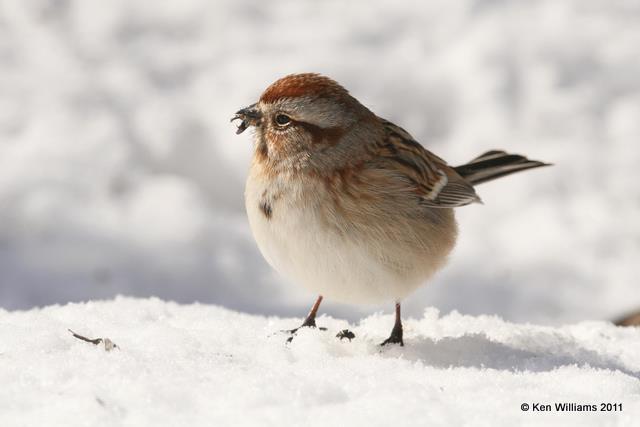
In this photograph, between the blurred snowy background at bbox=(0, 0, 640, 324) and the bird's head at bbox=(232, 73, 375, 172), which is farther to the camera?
the blurred snowy background at bbox=(0, 0, 640, 324)

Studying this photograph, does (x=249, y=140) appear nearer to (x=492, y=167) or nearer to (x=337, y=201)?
(x=492, y=167)

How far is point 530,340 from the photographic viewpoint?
477 centimetres

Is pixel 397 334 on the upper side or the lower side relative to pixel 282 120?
lower

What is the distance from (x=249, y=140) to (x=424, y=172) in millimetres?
1636

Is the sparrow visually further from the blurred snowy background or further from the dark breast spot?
the blurred snowy background

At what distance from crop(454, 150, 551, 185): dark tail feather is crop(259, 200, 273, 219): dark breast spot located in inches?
65.8

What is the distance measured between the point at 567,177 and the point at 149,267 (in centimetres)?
360

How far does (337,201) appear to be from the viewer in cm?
429

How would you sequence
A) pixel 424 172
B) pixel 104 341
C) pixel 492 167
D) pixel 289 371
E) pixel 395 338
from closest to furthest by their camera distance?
1. pixel 289 371
2. pixel 104 341
3. pixel 395 338
4. pixel 424 172
5. pixel 492 167

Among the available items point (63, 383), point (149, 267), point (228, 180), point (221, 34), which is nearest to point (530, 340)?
point (63, 383)

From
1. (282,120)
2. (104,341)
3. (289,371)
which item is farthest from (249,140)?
(289,371)

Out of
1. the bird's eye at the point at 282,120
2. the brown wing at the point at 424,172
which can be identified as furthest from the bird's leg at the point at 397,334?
the bird's eye at the point at 282,120

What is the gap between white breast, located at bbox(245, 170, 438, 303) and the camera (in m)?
4.21

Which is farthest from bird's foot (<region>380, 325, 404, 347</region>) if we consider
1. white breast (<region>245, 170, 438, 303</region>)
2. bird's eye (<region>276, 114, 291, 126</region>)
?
bird's eye (<region>276, 114, 291, 126</region>)
